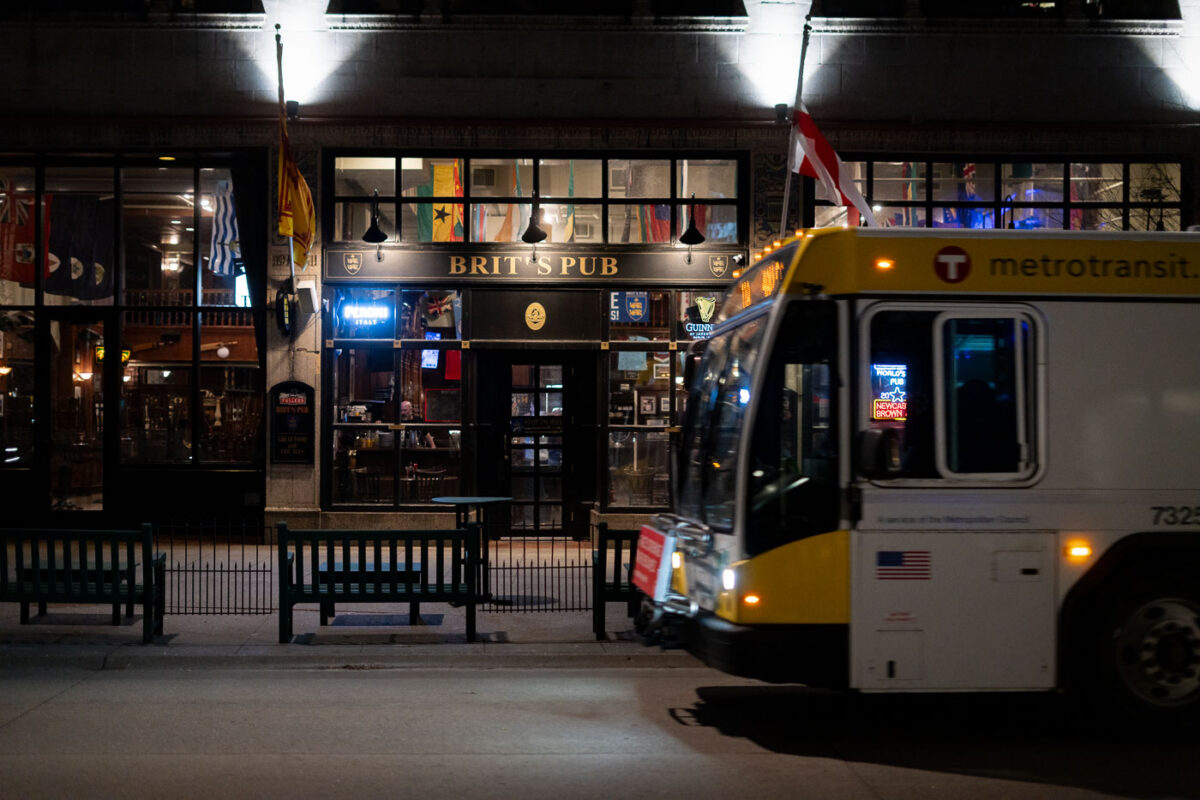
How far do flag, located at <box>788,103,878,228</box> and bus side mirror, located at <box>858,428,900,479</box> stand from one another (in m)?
5.47

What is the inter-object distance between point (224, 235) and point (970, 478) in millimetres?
11747

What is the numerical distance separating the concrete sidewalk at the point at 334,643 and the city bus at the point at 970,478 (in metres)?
2.19

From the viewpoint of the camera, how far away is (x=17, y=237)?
48.3 ft

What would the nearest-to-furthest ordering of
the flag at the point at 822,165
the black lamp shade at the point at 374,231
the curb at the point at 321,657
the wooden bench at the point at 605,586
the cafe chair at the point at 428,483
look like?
1. the curb at the point at 321,657
2. the wooden bench at the point at 605,586
3. the flag at the point at 822,165
4. the black lamp shade at the point at 374,231
5. the cafe chair at the point at 428,483

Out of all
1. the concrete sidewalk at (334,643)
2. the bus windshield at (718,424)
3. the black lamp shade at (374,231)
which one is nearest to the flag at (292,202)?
the black lamp shade at (374,231)

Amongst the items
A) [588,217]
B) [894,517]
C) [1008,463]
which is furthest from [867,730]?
[588,217]

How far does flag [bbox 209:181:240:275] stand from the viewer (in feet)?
48.2

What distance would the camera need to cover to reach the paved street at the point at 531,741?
5477 mm

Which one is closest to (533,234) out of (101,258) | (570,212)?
(570,212)

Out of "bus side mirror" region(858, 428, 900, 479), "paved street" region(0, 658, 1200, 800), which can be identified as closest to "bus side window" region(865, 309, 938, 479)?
"bus side mirror" region(858, 428, 900, 479)

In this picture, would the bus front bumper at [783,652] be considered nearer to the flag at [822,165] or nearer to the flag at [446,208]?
the flag at [822,165]

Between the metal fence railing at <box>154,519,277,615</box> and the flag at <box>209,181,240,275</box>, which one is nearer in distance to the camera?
the metal fence railing at <box>154,519,277,615</box>

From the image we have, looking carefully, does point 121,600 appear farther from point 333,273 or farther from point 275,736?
point 333,273

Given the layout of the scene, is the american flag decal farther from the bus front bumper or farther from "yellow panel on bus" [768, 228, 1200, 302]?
"yellow panel on bus" [768, 228, 1200, 302]
